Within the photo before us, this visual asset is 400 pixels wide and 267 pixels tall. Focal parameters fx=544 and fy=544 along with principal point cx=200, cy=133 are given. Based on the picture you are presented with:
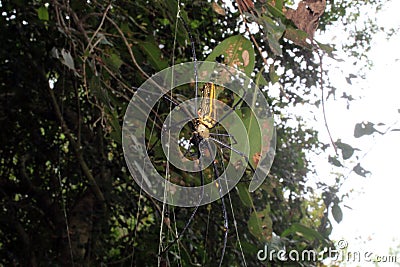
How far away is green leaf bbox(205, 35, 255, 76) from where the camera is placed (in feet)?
1.73

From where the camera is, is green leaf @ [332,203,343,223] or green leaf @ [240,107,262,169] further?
green leaf @ [332,203,343,223]

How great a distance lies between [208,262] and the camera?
95 cm

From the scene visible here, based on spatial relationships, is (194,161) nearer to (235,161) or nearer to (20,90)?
(235,161)

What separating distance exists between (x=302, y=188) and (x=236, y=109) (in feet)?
1.98

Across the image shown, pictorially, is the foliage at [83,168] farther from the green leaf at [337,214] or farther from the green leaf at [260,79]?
the green leaf at [260,79]

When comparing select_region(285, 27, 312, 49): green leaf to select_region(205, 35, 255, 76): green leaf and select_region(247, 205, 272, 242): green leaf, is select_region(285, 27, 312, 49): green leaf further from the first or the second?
select_region(247, 205, 272, 242): green leaf

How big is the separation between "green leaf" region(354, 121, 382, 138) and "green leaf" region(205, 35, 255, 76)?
0.19m

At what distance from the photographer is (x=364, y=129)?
2.09 ft

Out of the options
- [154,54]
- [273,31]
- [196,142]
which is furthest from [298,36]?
[154,54]

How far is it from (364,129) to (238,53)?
20cm

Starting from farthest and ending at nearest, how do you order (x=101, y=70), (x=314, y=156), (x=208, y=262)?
(x=314, y=156) < (x=208, y=262) < (x=101, y=70)

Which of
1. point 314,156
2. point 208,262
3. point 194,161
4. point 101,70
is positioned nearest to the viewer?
point 194,161

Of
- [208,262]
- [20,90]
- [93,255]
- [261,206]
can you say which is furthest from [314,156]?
[20,90]

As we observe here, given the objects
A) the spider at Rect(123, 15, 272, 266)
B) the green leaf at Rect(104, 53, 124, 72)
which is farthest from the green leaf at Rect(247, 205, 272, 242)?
the green leaf at Rect(104, 53, 124, 72)
